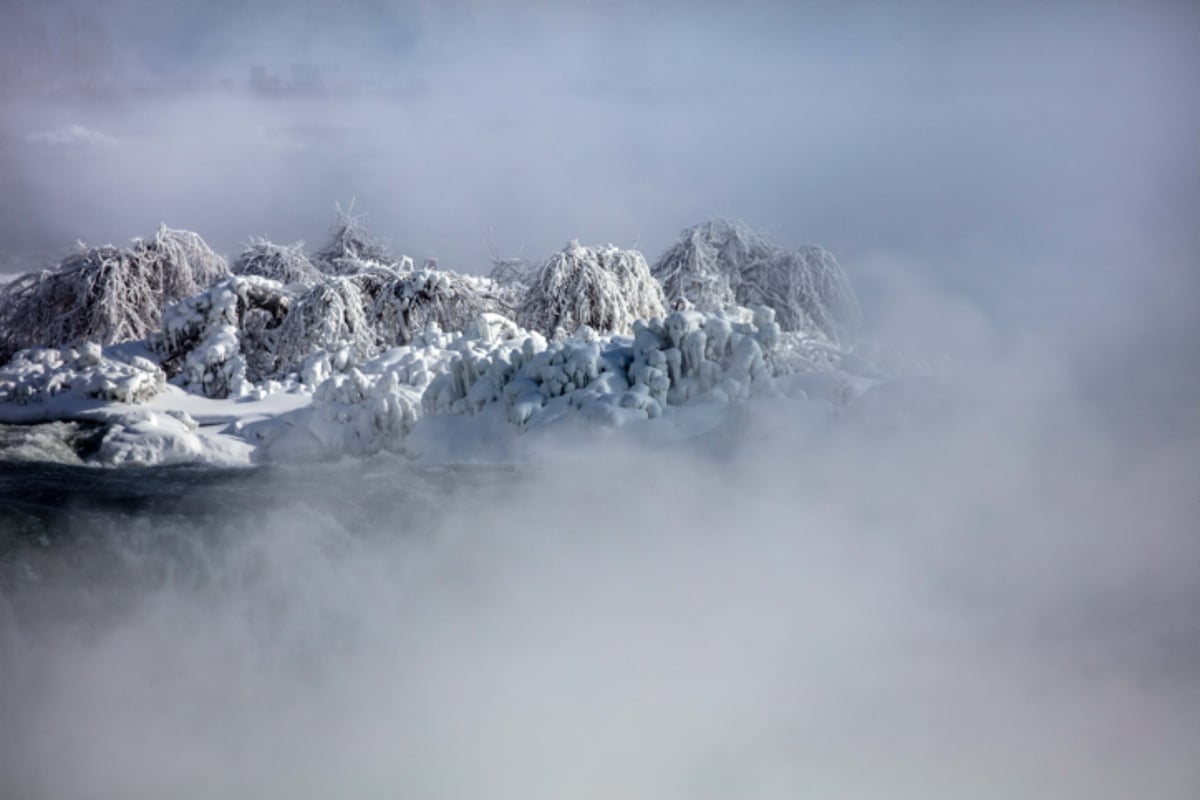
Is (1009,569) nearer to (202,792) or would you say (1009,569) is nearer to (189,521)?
(202,792)

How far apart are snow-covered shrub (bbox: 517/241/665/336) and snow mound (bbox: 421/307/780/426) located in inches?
113

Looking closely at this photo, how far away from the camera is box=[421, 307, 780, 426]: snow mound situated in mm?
4633

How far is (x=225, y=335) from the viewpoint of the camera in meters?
7.00

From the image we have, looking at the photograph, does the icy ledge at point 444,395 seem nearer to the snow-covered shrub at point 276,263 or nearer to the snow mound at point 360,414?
the snow mound at point 360,414

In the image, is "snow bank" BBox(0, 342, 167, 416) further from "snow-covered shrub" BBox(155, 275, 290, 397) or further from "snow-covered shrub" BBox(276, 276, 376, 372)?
"snow-covered shrub" BBox(276, 276, 376, 372)

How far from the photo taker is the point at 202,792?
232 centimetres

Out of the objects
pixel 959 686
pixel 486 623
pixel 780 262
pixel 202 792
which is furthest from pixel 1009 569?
pixel 780 262

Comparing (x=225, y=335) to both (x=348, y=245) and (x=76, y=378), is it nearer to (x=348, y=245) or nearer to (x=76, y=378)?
(x=76, y=378)

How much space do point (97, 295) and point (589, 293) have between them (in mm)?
4689

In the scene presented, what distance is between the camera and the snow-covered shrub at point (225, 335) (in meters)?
6.72

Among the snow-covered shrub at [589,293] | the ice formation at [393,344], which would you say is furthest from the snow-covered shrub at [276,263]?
the snow-covered shrub at [589,293]

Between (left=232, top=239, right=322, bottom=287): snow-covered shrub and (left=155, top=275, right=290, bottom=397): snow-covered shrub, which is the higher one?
(left=232, top=239, right=322, bottom=287): snow-covered shrub

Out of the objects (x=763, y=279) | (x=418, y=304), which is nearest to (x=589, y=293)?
(x=418, y=304)

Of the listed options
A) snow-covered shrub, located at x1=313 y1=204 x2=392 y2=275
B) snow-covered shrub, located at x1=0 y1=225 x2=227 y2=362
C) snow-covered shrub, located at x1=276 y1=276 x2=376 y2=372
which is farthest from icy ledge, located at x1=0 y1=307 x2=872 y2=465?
snow-covered shrub, located at x1=313 y1=204 x2=392 y2=275
